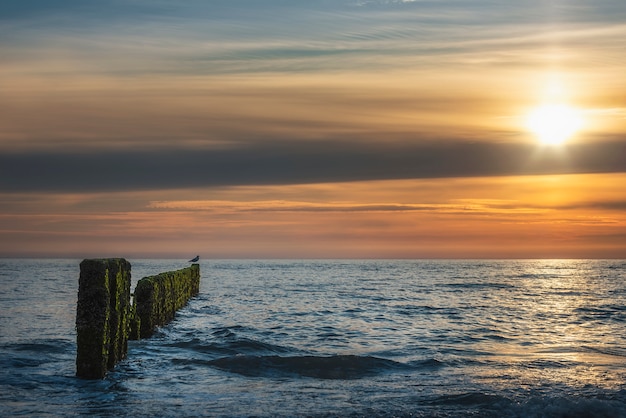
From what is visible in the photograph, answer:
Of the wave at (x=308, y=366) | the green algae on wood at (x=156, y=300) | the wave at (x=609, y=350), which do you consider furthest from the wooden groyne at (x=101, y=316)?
the wave at (x=609, y=350)

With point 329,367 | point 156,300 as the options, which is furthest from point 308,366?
point 156,300

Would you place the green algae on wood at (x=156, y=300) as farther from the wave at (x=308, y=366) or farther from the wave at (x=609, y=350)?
the wave at (x=609, y=350)

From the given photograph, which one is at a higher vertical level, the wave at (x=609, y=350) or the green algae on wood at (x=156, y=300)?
the green algae on wood at (x=156, y=300)

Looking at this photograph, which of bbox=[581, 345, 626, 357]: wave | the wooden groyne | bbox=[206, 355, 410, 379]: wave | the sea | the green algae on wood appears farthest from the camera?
the green algae on wood

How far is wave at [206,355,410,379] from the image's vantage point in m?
18.1

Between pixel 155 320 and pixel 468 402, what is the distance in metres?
14.0

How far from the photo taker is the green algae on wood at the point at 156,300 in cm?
2386

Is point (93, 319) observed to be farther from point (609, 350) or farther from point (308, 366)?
point (609, 350)

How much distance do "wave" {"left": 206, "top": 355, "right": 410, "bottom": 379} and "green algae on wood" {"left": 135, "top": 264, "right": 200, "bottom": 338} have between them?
5279 millimetres

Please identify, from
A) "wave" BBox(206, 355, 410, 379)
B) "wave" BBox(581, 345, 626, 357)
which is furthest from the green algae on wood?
"wave" BBox(581, 345, 626, 357)

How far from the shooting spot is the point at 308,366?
1905 centimetres

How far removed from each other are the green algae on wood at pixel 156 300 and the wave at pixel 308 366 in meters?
5.28

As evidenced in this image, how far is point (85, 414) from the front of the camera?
41.9 feet

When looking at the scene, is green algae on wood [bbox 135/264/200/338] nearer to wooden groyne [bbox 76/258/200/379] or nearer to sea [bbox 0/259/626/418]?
sea [bbox 0/259/626/418]
